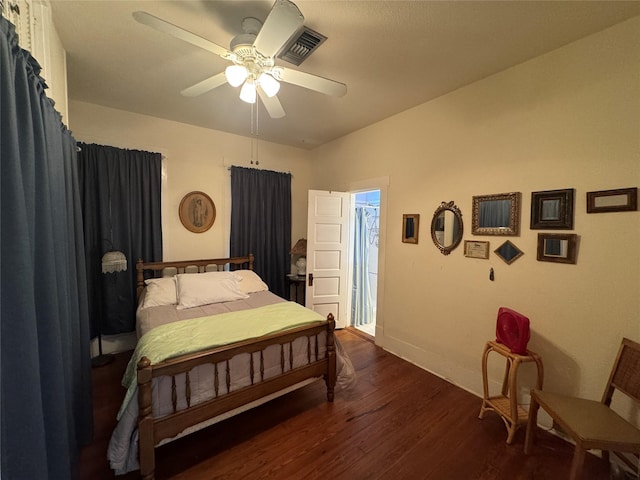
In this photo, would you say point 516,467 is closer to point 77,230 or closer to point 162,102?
point 77,230

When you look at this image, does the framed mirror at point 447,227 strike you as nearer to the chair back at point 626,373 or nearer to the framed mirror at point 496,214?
the framed mirror at point 496,214

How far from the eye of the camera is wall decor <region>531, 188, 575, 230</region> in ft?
6.00

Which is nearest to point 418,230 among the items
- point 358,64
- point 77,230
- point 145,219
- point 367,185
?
point 367,185

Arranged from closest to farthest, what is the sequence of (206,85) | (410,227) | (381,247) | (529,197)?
1. (206,85)
2. (529,197)
3. (410,227)
4. (381,247)

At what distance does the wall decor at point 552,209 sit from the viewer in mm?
1830

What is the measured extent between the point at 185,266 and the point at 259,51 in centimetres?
269

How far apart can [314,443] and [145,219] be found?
2.94 meters

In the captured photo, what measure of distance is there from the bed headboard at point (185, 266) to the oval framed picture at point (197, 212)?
18.0 inches

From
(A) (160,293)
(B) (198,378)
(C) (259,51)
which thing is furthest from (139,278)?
(C) (259,51)

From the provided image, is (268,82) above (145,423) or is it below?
above

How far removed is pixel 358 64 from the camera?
6.76ft

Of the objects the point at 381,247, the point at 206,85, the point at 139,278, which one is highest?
the point at 206,85

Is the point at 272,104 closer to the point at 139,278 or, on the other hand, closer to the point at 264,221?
the point at 264,221

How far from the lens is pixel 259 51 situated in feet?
4.78
